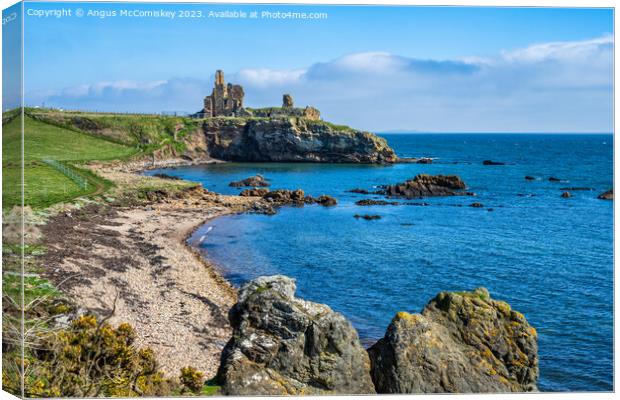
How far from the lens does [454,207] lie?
5416 cm

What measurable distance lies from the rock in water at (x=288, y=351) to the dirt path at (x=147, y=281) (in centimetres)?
274

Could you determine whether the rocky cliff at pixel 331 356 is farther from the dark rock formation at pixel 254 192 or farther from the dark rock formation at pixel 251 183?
the dark rock formation at pixel 251 183

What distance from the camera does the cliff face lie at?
10038 centimetres

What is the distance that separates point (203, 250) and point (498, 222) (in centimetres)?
2276

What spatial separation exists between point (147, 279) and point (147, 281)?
1.17ft

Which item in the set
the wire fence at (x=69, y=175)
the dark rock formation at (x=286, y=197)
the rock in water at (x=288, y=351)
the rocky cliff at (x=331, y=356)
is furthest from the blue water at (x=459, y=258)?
the wire fence at (x=69, y=175)

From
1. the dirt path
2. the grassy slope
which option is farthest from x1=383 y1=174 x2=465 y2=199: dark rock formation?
the grassy slope

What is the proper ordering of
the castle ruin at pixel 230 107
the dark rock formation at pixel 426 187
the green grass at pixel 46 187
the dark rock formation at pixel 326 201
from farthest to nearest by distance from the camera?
the castle ruin at pixel 230 107
the dark rock formation at pixel 426 187
the dark rock formation at pixel 326 201
the green grass at pixel 46 187

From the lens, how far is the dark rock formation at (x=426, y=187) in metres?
62.3

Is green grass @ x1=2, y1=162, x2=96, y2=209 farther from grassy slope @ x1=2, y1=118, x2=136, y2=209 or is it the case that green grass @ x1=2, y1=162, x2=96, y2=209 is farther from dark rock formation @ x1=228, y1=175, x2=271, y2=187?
dark rock formation @ x1=228, y1=175, x2=271, y2=187

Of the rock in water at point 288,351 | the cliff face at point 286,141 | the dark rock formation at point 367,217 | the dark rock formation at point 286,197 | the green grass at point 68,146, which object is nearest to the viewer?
the rock in water at point 288,351

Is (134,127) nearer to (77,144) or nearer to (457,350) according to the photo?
(77,144)

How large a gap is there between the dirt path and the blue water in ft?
7.78

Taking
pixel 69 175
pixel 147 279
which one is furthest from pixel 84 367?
pixel 69 175
